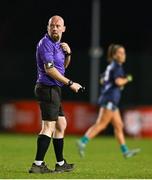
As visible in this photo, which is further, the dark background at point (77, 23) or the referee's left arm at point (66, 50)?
the dark background at point (77, 23)

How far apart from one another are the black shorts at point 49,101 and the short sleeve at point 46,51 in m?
0.47

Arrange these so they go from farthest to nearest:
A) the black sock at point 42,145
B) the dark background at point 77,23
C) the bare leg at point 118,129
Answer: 1. the dark background at point 77,23
2. the bare leg at point 118,129
3. the black sock at point 42,145

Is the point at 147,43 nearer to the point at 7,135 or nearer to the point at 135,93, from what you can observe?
the point at 135,93

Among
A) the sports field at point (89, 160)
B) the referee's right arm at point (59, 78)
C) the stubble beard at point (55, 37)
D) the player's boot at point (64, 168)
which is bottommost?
the sports field at point (89, 160)

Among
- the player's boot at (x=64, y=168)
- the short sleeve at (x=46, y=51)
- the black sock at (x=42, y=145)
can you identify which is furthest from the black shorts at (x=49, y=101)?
the player's boot at (x=64, y=168)

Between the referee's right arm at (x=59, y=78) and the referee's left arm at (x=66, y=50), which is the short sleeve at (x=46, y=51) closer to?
the referee's right arm at (x=59, y=78)

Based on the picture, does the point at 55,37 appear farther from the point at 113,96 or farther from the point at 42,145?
the point at 113,96

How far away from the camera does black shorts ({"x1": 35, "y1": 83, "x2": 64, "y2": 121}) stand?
1345cm

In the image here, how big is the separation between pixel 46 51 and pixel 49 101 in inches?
29.2

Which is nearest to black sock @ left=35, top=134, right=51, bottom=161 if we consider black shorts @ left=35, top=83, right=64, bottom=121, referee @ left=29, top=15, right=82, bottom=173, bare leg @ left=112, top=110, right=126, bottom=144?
referee @ left=29, top=15, right=82, bottom=173

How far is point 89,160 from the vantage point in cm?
1691

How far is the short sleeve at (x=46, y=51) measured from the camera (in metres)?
13.3

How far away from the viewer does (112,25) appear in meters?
39.6

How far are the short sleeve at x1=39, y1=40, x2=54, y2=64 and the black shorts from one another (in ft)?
1.54
